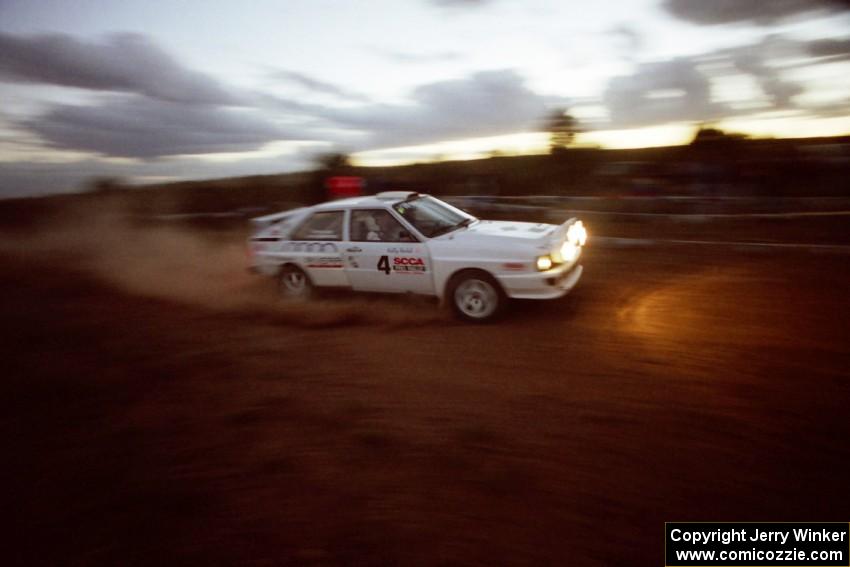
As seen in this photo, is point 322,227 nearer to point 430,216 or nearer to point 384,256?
point 384,256

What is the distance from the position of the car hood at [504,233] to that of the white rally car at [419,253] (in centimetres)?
1

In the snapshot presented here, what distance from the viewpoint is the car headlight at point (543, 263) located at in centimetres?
546

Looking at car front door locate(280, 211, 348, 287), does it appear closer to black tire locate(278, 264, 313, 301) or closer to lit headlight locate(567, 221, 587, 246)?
black tire locate(278, 264, 313, 301)

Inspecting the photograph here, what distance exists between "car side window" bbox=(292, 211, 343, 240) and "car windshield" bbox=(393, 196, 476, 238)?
0.85 m

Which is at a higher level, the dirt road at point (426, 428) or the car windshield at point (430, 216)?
the car windshield at point (430, 216)

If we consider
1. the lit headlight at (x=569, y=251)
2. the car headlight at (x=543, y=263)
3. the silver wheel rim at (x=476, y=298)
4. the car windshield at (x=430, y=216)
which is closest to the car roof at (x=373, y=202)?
the car windshield at (x=430, y=216)

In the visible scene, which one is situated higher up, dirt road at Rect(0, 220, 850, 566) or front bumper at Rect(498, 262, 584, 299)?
front bumper at Rect(498, 262, 584, 299)

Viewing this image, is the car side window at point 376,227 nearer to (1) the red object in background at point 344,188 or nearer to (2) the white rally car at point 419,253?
(2) the white rally car at point 419,253

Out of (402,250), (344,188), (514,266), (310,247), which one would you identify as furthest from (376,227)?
(344,188)

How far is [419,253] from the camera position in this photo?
237 inches

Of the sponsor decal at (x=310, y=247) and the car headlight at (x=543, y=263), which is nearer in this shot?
the car headlight at (x=543, y=263)

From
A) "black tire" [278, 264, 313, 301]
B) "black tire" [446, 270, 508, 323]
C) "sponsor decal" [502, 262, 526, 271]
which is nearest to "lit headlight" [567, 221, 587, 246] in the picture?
"sponsor decal" [502, 262, 526, 271]

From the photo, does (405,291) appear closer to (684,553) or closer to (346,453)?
(346,453)

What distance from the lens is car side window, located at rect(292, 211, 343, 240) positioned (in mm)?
6641
